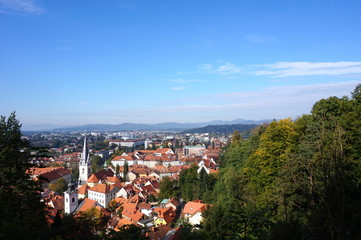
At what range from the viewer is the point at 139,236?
4.38 metres

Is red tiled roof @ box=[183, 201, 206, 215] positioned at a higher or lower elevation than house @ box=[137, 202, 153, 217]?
higher

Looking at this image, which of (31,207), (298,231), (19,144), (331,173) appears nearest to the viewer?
(331,173)

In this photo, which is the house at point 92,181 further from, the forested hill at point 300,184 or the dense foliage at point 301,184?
the dense foliage at point 301,184

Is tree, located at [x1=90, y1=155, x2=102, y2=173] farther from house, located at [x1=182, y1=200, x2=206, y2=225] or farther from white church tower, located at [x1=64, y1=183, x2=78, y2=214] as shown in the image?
house, located at [x1=182, y1=200, x2=206, y2=225]

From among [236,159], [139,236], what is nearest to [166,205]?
[236,159]

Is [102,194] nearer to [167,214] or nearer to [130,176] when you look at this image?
[167,214]

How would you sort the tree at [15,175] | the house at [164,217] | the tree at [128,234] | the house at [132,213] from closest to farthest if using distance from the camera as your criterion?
1. the tree at [128,234]
2. the tree at [15,175]
3. the house at [164,217]
4. the house at [132,213]

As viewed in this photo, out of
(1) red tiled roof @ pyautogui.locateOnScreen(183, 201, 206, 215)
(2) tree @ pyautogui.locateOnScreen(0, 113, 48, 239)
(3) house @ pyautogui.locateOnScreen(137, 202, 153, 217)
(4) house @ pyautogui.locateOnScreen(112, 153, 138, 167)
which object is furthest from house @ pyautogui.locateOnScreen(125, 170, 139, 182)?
(2) tree @ pyautogui.locateOnScreen(0, 113, 48, 239)

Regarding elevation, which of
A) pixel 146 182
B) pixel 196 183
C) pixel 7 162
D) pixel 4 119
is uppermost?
pixel 4 119

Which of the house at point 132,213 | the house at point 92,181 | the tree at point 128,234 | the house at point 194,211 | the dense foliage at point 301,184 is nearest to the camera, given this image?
the dense foliage at point 301,184

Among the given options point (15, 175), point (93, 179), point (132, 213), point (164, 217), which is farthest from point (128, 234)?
point (93, 179)

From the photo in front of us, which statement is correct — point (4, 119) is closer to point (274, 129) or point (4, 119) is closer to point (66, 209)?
point (274, 129)

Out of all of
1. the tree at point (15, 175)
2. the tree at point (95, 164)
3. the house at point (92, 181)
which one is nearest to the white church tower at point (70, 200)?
the house at point (92, 181)

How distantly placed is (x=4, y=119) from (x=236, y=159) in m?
17.3
